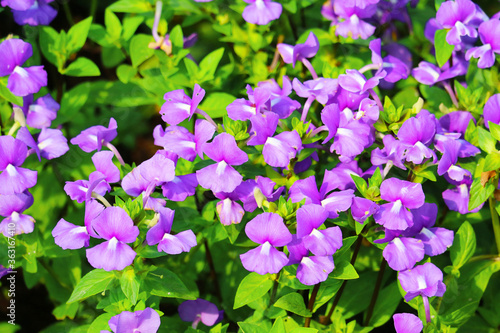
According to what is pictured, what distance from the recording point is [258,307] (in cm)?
230

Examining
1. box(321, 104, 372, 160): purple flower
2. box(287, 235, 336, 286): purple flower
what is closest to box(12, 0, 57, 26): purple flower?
box(321, 104, 372, 160): purple flower

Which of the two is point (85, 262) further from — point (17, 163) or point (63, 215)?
point (17, 163)

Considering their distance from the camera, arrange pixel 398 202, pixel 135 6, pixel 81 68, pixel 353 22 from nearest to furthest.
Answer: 1. pixel 398 202
2. pixel 353 22
3. pixel 81 68
4. pixel 135 6

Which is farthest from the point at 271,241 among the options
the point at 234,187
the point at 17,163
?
the point at 17,163

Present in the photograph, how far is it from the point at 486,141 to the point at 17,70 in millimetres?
1949

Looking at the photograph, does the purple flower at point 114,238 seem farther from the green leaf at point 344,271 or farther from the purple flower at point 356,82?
the purple flower at point 356,82

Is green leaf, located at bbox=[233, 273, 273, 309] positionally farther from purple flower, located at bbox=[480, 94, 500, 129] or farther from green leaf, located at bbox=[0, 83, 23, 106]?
green leaf, located at bbox=[0, 83, 23, 106]

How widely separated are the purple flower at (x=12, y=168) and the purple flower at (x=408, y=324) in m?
1.47

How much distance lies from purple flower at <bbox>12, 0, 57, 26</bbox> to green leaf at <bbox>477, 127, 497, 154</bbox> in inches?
83.5

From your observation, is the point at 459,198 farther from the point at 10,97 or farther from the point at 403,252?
the point at 10,97

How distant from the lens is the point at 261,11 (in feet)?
8.55

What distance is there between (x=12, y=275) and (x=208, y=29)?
207cm

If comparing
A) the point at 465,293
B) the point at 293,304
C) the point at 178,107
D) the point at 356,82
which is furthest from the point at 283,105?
the point at 465,293

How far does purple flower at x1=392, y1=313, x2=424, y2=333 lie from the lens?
1.94 m
